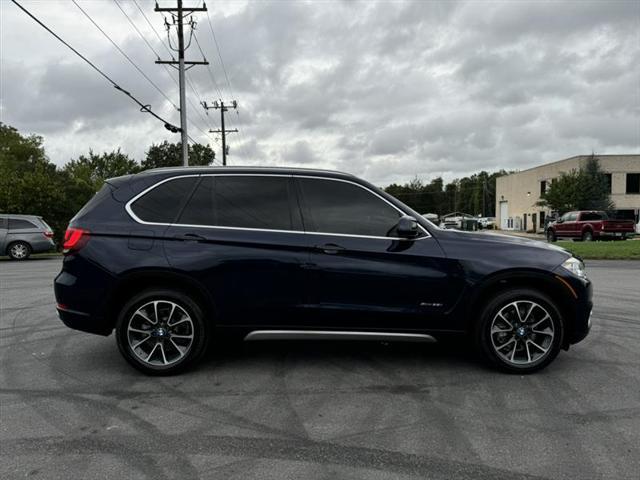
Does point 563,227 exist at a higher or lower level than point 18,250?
higher

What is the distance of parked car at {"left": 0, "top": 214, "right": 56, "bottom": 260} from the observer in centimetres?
1791

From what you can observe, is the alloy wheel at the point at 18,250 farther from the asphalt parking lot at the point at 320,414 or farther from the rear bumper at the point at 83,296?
the rear bumper at the point at 83,296

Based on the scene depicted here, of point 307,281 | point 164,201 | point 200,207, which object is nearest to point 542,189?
point 307,281

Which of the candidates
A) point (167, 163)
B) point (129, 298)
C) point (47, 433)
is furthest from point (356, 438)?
point (167, 163)

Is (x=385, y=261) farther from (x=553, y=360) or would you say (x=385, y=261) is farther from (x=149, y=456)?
(x=149, y=456)

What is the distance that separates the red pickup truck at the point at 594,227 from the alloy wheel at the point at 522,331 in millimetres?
27659

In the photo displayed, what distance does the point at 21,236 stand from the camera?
1806 cm

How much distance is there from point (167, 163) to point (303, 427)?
5868 centimetres

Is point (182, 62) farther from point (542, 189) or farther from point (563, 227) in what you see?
point (542, 189)

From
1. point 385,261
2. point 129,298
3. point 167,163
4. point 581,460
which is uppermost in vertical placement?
point 167,163

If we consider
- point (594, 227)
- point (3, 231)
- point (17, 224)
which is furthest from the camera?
point (594, 227)

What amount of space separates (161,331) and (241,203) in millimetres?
1364

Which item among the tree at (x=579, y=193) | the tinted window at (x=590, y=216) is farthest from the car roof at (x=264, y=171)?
the tree at (x=579, y=193)

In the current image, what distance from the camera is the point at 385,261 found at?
443 cm
